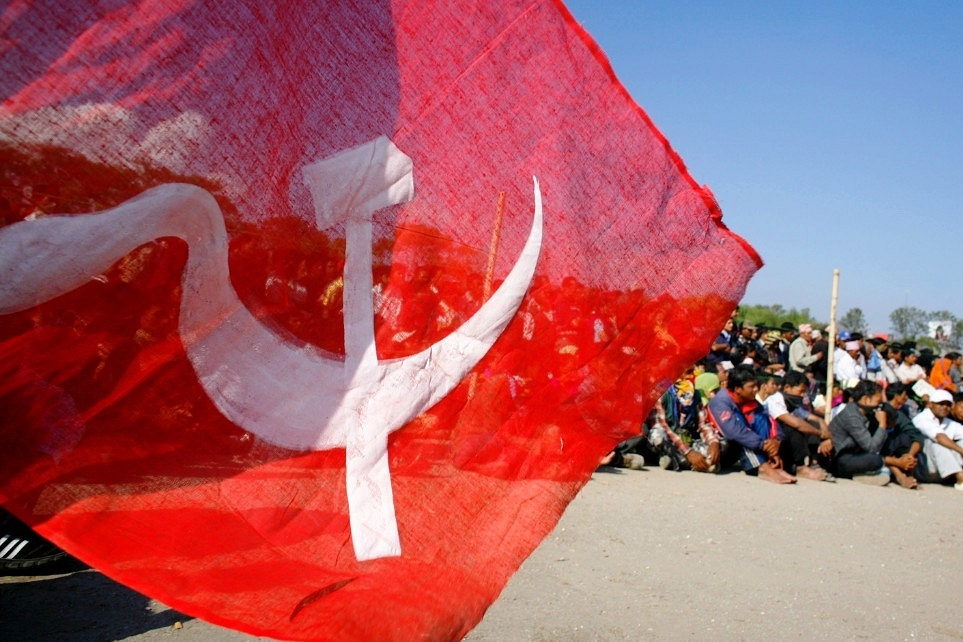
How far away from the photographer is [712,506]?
A: 6.48 meters

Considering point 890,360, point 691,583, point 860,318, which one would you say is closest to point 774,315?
point 860,318

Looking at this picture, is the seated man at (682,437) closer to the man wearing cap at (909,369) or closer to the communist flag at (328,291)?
the communist flag at (328,291)

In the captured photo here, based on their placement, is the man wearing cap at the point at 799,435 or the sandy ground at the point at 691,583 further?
the man wearing cap at the point at 799,435

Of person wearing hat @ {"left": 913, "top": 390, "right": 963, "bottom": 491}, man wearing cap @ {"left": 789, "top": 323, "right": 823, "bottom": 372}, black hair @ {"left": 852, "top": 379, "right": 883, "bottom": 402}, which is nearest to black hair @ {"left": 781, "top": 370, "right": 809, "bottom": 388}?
black hair @ {"left": 852, "top": 379, "right": 883, "bottom": 402}

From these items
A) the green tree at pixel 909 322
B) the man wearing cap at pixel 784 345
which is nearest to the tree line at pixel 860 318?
the green tree at pixel 909 322

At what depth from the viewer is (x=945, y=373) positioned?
14945 millimetres

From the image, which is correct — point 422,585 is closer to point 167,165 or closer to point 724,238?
point 167,165

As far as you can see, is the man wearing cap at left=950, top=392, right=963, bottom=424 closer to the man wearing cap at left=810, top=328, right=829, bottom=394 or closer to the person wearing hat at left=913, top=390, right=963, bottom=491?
the person wearing hat at left=913, top=390, right=963, bottom=491

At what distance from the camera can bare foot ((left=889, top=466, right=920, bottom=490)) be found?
29.4ft

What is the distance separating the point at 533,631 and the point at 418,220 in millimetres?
2198

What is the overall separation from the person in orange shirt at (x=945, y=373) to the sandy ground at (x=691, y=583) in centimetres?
830

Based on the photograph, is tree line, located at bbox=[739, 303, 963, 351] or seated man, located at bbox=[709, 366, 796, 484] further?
tree line, located at bbox=[739, 303, 963, 351]

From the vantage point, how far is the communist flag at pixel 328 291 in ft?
5.25

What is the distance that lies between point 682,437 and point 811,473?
140 centimetres
